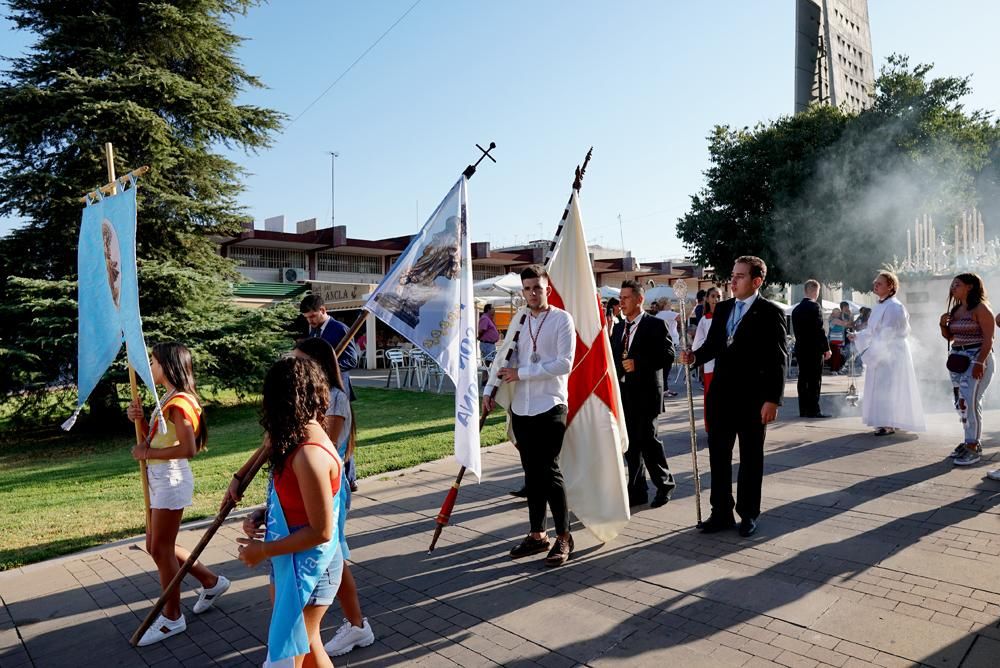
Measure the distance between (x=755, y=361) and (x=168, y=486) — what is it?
13.3ft

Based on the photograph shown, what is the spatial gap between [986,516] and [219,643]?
18.2 feet

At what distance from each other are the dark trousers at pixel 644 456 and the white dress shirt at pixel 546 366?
1509mm

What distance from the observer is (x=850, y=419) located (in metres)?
10.0

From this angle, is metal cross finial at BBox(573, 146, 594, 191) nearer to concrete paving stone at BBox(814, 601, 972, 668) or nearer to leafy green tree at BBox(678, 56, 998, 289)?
concrete paving stone at BBox(814, 601, 972, 668)

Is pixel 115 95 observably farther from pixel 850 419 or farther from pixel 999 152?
pixel 999 152

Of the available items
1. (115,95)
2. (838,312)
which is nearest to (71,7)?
Answer: (115,95)

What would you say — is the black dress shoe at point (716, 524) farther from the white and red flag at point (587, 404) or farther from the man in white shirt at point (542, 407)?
the man in white shirt at point (542, 407)

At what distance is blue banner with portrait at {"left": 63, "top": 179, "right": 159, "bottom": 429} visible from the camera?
402cm

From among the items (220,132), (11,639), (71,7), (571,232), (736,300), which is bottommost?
(11,639)

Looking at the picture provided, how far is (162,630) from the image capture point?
3754 millimetres

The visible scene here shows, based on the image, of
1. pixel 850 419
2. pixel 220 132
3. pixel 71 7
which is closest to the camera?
pixel 850 419

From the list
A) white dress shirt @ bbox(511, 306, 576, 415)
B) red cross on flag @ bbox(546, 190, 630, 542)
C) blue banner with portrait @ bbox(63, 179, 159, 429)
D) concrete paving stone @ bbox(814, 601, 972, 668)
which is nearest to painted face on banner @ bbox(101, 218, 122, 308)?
blue banner with portrait @ bbox(63, 179, 159, 429)

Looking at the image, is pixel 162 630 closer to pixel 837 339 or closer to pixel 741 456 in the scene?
pixel 741 456

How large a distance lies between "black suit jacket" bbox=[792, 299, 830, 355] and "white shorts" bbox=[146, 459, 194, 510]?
8808mm
